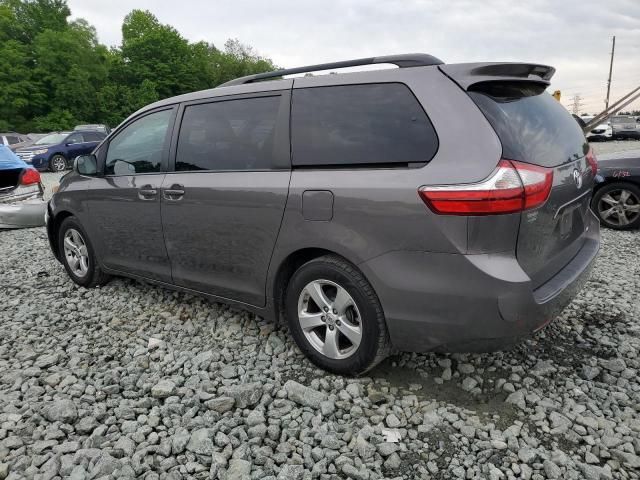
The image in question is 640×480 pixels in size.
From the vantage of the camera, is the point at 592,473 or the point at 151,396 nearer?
the point at 592,473

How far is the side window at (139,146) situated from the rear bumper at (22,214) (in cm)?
377

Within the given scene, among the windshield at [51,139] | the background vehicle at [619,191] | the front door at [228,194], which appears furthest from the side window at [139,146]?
the windshield at [51,139]

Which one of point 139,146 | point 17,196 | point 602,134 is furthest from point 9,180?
point 602,134

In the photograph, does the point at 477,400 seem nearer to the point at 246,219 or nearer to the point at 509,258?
the point at 509,258

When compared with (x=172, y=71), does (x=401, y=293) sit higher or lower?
lower

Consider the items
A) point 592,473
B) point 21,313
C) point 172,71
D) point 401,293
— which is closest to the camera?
point 592,473

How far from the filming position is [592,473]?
208 centimetres

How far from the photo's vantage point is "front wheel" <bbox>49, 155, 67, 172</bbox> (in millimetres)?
17516

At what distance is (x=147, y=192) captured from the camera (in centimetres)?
363

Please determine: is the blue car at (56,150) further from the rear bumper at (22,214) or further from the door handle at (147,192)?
the door handle at (147,192)

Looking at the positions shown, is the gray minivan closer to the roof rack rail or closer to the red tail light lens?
the roof rack rail

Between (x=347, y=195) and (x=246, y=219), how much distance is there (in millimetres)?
779

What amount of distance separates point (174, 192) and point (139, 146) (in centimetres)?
75

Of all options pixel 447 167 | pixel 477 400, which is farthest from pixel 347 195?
pixel 477 400
